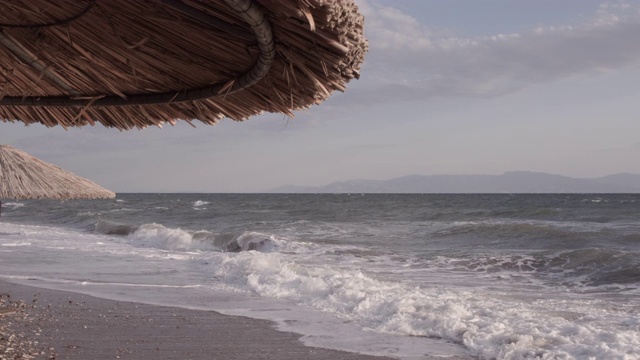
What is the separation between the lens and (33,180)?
450cm

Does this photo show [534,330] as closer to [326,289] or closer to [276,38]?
[326,289]

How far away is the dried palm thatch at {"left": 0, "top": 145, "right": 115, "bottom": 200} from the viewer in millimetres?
4434

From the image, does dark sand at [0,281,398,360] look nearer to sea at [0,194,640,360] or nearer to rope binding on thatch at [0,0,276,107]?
sea at [0,194,640,360]

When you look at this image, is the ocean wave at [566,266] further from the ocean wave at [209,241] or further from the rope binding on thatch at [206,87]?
the rope binding on thatch at [206,87]

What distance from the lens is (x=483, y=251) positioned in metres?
13.6

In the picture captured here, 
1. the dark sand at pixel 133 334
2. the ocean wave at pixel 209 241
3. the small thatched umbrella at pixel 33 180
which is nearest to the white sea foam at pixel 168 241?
the ocean wave at pixel 209 241

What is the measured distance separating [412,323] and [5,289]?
481cm

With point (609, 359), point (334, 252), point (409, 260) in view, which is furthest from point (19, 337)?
point (334, 252)

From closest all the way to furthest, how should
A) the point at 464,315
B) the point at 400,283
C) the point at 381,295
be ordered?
the point at 464,315 → the point at 381,295 → the point at 400,283

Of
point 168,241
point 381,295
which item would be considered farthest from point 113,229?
point 381,295

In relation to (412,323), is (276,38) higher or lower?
higher

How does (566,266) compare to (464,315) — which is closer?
(464,315)

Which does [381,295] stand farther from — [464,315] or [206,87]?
[206,87]

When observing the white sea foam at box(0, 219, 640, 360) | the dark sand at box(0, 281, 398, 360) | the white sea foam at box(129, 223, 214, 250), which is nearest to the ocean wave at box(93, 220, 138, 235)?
the white sea foam at box(129, 223, 214, 250)
